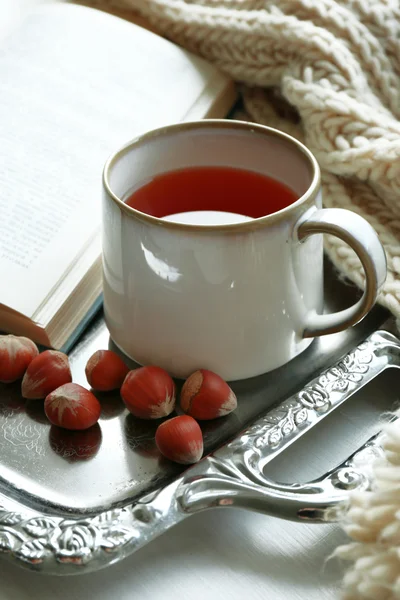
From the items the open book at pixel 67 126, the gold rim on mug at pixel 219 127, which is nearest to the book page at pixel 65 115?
the open book at pixel 67 126

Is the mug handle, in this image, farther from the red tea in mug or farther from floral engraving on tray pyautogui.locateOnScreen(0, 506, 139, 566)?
floral engraving on tray pyautogui.locateOnScreen(0, 506, 139, 566)

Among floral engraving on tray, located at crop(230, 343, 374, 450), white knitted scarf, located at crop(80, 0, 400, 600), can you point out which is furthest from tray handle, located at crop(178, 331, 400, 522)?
white knitted scarf, located at crop(80, 0, 400, 600)

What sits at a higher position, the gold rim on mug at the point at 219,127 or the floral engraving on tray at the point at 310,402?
the gold rim on mug at the point at 219,127

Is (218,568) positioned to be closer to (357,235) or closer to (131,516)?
(131,516)

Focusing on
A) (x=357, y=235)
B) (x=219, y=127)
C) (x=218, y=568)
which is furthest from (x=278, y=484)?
(x=219, y=127)

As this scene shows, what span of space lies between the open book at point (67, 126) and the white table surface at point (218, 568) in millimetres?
191

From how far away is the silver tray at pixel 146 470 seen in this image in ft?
1.52

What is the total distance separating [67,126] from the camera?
733 mm

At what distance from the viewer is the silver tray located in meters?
0.46

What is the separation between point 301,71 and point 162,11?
0.60ft

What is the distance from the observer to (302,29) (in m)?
0.72

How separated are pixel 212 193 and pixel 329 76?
0.17 meters

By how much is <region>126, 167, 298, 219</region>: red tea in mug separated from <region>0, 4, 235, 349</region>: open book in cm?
7

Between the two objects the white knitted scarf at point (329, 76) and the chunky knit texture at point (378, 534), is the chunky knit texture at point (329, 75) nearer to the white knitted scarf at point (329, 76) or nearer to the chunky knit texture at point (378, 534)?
the white knitted scarf at point (329, 76)
